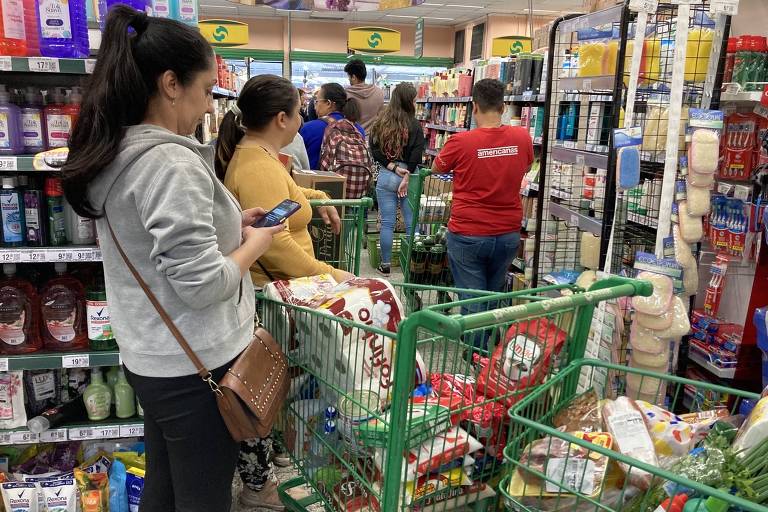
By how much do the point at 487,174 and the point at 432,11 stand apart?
41.9 ft

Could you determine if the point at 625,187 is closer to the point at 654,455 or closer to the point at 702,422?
the point at 702,422

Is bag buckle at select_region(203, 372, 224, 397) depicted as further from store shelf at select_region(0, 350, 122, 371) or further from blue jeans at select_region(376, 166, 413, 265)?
blue jeans at select_region(376, 166, 413, 265)

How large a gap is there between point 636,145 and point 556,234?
162cm

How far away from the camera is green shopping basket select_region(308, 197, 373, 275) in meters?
2.74

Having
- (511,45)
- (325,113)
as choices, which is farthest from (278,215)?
(511,45)

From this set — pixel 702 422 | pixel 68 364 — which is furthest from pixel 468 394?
pixel 68 364

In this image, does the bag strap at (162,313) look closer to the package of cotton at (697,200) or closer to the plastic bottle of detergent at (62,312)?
the plastic bottle of detergent at (62,312)

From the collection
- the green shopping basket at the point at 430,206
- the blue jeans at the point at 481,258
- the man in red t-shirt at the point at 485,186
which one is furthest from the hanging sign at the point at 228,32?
the blue jeans at the point at 481,258

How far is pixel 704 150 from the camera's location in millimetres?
Answer: 2475

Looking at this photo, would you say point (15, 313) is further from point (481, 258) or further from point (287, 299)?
point (481, 258)

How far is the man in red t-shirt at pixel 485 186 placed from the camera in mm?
3672

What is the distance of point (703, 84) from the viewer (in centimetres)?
274

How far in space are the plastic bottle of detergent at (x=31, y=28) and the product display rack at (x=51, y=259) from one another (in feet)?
0.30

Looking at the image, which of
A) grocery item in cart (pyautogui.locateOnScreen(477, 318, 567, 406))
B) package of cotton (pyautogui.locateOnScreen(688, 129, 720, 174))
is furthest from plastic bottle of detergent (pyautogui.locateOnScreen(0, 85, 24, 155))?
package of cotton (pyautogui.locateOnScreen(688, 129, 720, 174))
